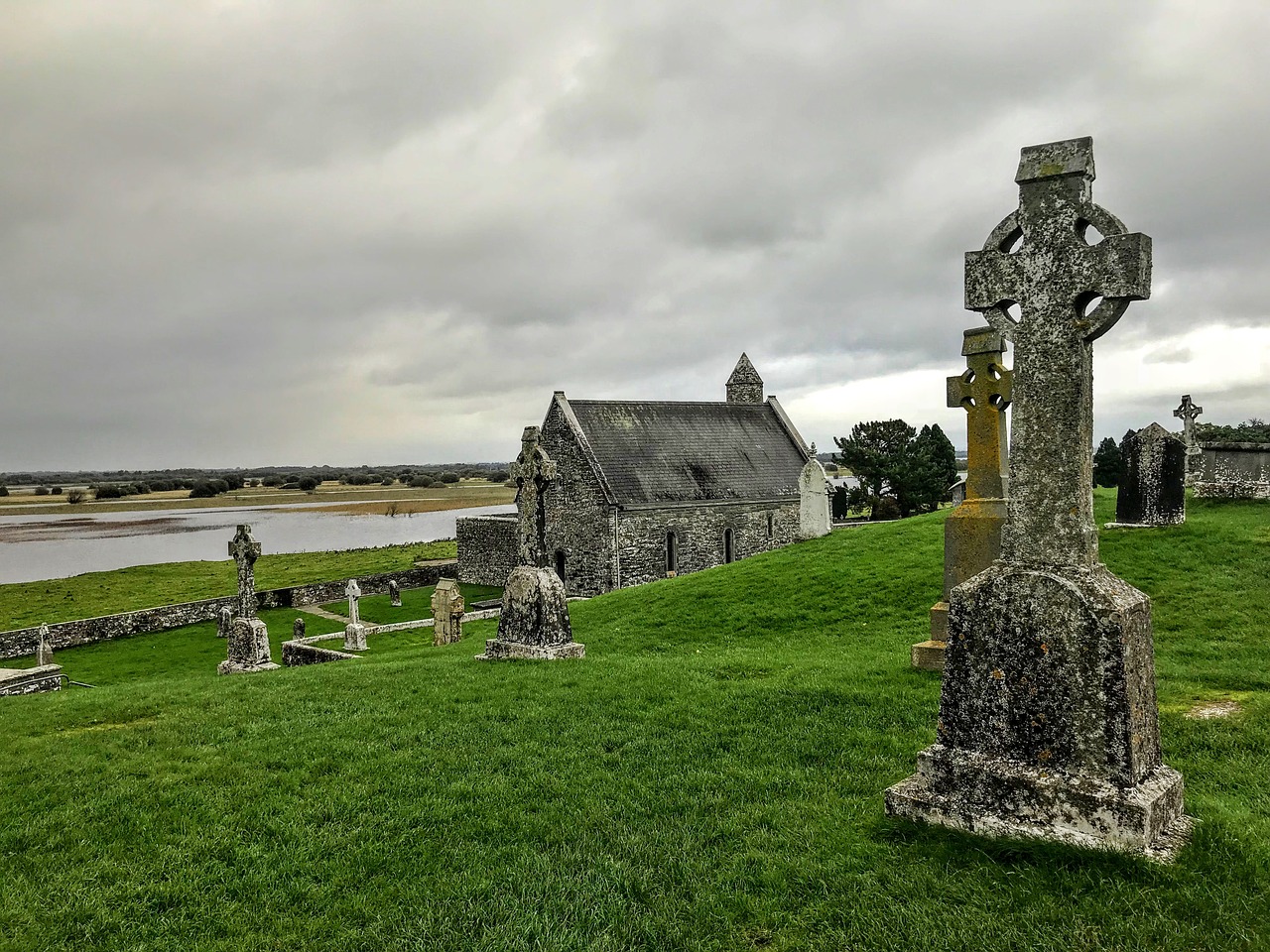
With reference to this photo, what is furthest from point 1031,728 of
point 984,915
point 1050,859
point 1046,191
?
point 1046,191

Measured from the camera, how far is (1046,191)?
4602 mm

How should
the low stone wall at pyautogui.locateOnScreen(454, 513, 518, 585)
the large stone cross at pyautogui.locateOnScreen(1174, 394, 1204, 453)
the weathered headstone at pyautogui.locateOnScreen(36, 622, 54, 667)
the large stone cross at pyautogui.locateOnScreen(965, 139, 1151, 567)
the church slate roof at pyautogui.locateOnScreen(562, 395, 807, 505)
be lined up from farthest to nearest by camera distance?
the low stone wall at pyautogui.locateOnScreen(454, 513, 518, 585), the church slate roof at pyautogui.locateOnScreen(562, 395, 807, 505), the large stone cross at pyautogui.locateOnScreen(1174, 394, 1204, 453), the weathered headstone at pyautogui.locateOnScreen(36, 622, 54, 667), the large stone cross at pyautogui.locateOnScreen(965, 139, 1151, 567)

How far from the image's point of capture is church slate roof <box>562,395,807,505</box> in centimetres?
3177

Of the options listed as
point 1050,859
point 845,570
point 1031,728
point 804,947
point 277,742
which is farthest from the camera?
point 845,570

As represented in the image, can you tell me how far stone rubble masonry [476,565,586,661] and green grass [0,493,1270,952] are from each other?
90 cm

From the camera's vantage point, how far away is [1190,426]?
74.7 ft

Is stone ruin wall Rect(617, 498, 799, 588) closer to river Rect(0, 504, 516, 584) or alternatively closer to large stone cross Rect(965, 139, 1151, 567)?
river Rect(0, 504, 516, 584)

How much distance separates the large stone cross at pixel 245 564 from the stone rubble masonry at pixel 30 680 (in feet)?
12.3

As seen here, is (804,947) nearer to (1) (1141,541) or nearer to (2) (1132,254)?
(2) (1132,254)

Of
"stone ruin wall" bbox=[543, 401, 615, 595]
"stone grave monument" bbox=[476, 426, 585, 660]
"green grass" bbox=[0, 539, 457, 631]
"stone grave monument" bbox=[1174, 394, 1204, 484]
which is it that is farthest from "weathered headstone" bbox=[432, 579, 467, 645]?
"stone grave monument" bbox=[1174, 394, 1204, 484]

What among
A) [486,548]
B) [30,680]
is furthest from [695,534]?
[30,680]

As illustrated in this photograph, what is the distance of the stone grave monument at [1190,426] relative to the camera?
2258cm

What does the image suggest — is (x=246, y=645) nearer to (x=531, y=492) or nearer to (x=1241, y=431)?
(x=531, y=492)

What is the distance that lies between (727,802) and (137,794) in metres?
4.49
